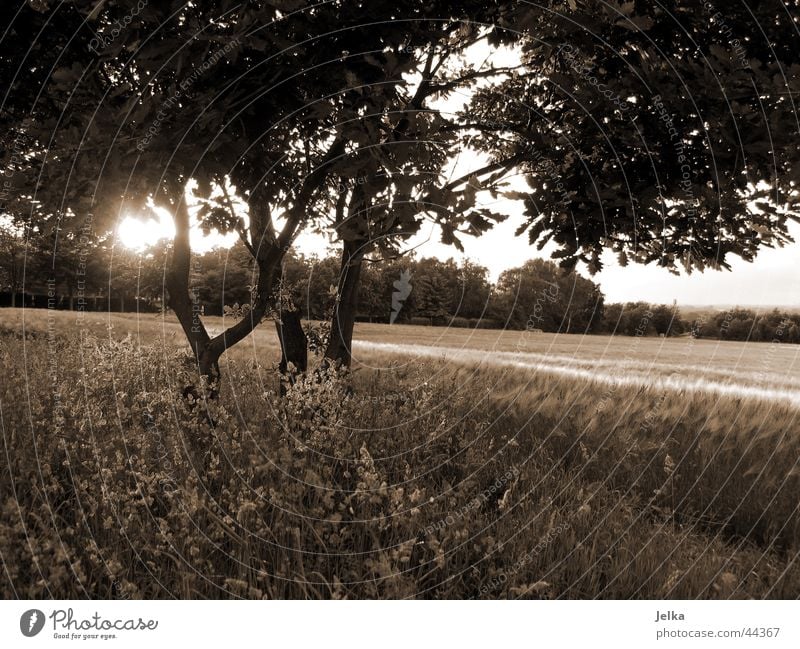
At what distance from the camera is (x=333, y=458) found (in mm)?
3961

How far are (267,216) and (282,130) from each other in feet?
6.19

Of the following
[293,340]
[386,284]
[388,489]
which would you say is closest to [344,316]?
[293,340]

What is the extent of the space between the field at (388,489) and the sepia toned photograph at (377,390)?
3 centimetres

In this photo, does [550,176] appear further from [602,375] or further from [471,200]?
[602,375]

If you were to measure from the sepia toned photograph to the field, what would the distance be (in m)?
0.03

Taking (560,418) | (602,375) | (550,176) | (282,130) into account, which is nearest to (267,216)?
(282,130)

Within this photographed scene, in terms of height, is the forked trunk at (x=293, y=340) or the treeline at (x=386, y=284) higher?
the treeline at (x=386, y=284)

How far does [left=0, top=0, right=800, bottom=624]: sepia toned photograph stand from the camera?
2.95m

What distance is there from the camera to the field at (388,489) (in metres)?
2.84

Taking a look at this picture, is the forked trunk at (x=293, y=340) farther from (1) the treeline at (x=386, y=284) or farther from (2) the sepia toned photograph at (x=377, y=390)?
(2) the sepia toned photograph at (x=377, y=390)

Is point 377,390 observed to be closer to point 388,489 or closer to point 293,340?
point 293,340

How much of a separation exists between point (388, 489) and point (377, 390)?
297cm

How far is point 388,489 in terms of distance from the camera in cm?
353

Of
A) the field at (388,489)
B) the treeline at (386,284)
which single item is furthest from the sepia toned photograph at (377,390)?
the treeline at (386,284)
